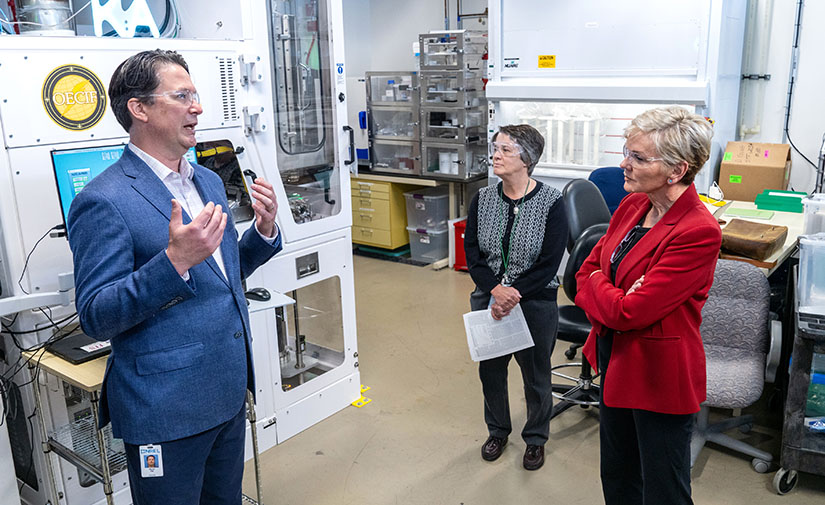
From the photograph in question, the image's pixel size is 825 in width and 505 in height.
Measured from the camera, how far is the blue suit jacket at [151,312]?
147 centimetres

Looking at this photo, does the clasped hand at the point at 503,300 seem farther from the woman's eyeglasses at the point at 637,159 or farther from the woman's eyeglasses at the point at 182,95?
the woman's eyeglasses at the point at 182,95

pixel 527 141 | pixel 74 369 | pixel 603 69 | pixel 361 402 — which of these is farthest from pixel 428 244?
pixel 74 369

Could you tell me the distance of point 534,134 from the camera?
8.88 feet

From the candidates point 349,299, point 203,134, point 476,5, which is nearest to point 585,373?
point 349,299

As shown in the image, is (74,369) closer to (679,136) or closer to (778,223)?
(679,136)

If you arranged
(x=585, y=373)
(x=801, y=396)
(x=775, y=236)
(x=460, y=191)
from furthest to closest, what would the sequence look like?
1. (x=460, y=191)
2. (x=585, y=373)
3. (x=775, y=236)
4. (x=801, y=396)

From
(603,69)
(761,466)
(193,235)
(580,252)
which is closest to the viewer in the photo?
(193,235)

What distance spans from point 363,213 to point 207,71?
352 cm

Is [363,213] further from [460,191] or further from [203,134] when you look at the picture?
[203,134]

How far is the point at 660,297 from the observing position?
1756 millimetres

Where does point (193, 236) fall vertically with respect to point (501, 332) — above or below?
above

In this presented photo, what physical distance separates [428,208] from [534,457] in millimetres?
3174

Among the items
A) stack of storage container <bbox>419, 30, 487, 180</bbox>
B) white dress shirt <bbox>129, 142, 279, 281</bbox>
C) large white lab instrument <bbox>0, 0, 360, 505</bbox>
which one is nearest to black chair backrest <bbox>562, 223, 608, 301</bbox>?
large white lab instrument <bbox>0, 0, 360, 505</bbox>

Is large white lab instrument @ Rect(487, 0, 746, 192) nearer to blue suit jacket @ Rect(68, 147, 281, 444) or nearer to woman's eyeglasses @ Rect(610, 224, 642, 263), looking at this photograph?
woman's eyeglasses @ Rect(610, 224, 642, 263)
